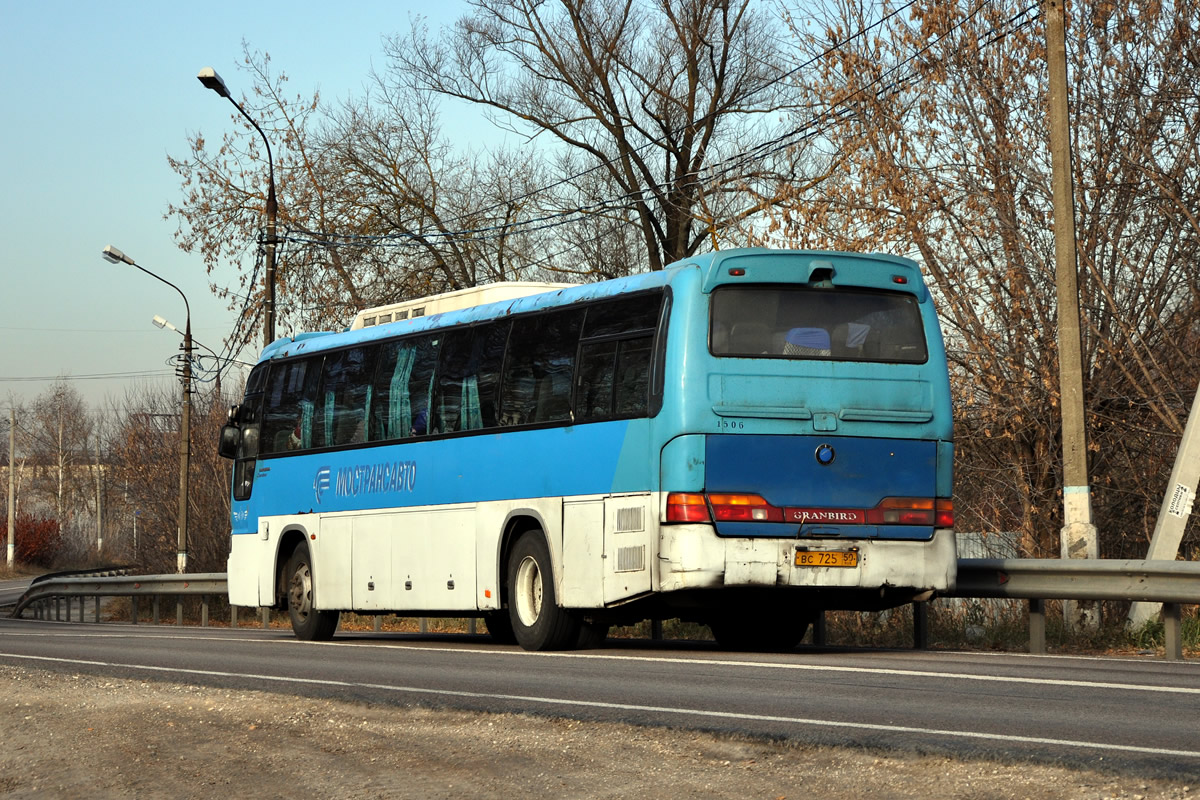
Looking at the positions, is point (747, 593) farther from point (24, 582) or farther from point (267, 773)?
point (24, 582)

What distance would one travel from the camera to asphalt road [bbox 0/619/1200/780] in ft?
25.1

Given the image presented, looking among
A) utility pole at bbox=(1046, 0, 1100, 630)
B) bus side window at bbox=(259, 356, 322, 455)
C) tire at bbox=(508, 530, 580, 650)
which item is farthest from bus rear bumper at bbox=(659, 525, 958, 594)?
bus side window at bbox=(259, 356, 322, 455)

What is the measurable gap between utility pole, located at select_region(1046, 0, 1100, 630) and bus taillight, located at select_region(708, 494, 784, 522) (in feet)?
13.4

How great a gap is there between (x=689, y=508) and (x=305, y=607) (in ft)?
24.7

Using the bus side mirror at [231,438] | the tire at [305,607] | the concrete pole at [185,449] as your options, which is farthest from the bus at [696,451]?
the concrete pole at [185,449]

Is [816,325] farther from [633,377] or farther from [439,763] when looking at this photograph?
[439,763]

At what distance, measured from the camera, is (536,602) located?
51.0 ft

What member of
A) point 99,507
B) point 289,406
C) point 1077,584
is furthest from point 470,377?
point 99,507

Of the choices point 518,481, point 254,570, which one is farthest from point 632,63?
point 518,481

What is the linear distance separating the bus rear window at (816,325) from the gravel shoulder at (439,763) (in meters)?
5.17

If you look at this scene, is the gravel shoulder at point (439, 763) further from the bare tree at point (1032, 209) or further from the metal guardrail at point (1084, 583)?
the bare tree at point (1032, 209)

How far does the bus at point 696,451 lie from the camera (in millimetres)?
13523

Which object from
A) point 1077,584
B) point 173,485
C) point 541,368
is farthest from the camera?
point 173,485

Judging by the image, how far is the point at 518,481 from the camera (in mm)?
15555
